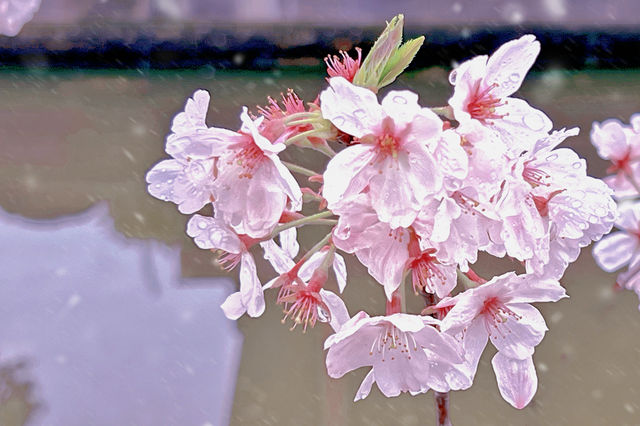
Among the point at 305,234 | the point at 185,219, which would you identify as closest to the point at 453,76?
the point at 305,234

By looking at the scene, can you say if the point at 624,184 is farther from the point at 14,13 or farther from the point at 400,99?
the point at 14,13

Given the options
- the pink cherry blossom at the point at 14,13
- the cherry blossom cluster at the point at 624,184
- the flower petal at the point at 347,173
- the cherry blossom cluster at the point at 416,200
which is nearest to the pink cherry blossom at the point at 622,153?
the cherry blossom cluster at the point at 624,184

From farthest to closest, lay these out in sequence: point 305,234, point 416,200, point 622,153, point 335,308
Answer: point 305,234, point 622,153, point 335,308, point 416,200

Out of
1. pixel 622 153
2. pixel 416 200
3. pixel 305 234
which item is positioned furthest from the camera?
pixel 305 234

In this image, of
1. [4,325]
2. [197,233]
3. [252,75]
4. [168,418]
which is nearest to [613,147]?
[197,233]

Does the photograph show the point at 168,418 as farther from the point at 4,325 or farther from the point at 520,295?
the point at 520,295

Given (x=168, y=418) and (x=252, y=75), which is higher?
(x=252, y=75)

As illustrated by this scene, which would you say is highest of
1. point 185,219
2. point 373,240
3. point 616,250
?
point 373,240
